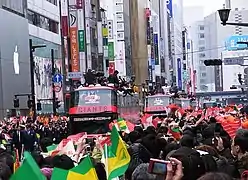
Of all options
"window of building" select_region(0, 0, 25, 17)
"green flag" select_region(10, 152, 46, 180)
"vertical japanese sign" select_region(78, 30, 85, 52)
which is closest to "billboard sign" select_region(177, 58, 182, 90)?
"vertical japanese sign" select_region(78, 30, 85, 52)

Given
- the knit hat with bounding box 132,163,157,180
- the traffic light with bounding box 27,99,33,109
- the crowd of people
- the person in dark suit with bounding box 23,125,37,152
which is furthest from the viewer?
the traffic light with bounding box 27,99,33,109

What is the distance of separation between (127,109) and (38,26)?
99.5 feet

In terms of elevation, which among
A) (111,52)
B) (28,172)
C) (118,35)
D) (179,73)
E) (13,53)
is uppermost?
(118,35)

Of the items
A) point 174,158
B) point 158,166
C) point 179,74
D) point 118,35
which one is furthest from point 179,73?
point 158,166

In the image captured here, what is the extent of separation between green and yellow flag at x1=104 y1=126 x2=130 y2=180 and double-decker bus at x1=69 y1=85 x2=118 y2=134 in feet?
66.0

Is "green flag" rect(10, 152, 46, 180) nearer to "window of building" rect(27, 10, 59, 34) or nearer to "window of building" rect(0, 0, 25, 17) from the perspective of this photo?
"window of building" rect(0, 0, 25, 17)

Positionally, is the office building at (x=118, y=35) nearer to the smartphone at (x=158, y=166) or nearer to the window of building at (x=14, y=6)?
the window of building at (x=14, y=6)

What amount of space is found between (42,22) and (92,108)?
38.8 meters

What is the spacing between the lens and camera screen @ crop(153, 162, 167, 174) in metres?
4.43

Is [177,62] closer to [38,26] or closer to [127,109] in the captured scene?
[38,26]

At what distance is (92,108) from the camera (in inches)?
1155

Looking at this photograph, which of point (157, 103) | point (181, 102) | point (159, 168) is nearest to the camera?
point (159, 168)

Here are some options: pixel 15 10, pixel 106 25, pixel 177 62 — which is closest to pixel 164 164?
pixel 15 10

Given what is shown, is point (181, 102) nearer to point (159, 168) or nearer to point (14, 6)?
point (14, 6)
